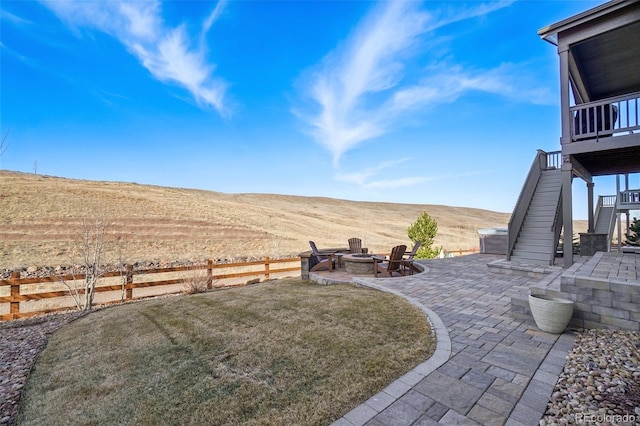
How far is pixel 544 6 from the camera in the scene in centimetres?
896

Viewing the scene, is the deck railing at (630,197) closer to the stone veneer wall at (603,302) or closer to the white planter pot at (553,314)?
the stone veneer wall at (603,302)

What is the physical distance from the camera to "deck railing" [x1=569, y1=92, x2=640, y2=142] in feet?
19.8

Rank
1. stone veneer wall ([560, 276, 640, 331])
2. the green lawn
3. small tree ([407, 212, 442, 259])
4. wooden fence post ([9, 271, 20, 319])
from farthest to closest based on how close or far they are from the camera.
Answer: small tree ([407, 212, 442, 259]) < wooden fence post ([9, 271, 20, 319]) < stone veneer wall ([560, 276, 640, 331]) < the green lawn

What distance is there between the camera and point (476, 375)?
2709 millimetres

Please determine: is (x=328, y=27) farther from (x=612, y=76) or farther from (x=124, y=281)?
(x=124, y=281)

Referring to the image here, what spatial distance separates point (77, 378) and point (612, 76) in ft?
45.7

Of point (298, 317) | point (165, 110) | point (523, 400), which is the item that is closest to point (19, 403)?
point (298, 317)

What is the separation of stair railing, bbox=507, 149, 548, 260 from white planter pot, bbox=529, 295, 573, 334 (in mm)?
5022

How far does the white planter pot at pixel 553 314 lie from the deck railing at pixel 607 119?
507cm

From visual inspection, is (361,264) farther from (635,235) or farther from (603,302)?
(635,235)

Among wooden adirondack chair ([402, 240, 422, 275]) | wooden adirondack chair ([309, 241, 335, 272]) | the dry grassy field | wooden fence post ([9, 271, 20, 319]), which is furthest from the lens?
the dry grassy field

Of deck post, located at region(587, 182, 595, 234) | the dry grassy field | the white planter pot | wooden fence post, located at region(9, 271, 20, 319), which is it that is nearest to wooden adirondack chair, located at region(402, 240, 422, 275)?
the white planter pot

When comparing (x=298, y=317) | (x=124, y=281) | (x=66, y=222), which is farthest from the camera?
(x=66, y=222)
